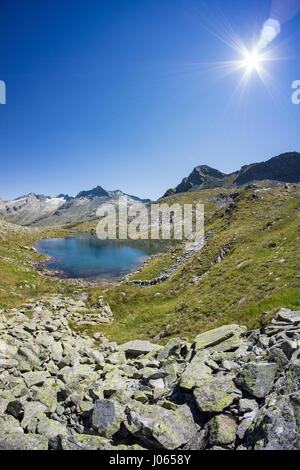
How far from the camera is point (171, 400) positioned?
27.7 ft

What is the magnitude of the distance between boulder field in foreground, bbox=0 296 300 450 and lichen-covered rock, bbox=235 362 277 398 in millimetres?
30

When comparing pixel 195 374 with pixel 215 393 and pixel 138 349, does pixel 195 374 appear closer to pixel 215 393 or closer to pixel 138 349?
pixel 215 393

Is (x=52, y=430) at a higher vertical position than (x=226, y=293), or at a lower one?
lower

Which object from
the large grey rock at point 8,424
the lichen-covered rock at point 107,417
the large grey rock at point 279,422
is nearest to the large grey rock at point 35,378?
the large grey rock at point 8,424

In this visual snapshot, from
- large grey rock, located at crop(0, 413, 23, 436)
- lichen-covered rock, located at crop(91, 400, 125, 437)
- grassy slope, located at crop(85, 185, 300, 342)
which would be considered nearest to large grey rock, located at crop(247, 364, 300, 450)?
lichen-covered rock, located at crop(91, 400, 125, 437)

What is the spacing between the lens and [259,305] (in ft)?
52.8

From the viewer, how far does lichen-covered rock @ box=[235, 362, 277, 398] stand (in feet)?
23.5

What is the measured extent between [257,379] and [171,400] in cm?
339

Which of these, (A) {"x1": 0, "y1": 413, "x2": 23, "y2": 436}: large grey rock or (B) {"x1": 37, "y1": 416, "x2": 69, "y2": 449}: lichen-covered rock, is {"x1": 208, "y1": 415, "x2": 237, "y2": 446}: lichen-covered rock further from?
(A) {"x1": 0, "y1": 413, "x2": 23, "y2": 436}: large grey rock

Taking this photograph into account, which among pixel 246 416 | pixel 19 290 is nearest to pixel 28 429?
pixel 246 416

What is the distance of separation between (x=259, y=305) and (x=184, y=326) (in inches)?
270

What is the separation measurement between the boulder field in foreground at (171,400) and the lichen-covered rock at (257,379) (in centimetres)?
3

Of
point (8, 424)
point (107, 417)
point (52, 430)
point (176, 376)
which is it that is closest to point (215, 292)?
point (176, 376)
